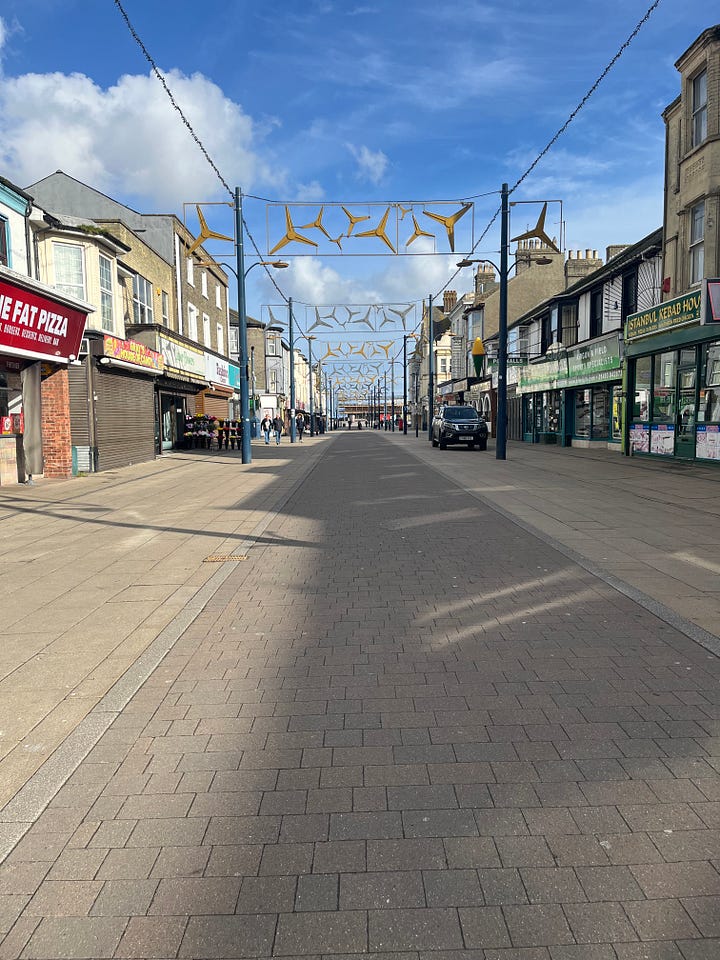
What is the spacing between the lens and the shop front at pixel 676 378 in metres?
16.8

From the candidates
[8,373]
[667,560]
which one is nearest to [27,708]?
[667,560]

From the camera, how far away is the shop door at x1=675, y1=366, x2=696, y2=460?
711 inches

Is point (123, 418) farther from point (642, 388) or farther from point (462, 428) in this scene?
point (642, 388)

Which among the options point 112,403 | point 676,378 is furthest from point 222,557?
point 676,378

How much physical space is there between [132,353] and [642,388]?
14.9 meters

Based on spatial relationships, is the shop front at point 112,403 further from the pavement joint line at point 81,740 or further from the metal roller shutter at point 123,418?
the pavement joint line at point 81,740

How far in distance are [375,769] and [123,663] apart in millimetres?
2086

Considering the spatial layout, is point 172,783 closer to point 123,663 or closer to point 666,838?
point 123,663

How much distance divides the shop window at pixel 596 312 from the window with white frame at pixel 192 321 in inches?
663

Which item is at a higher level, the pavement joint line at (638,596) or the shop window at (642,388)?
the shop window at (642,388)

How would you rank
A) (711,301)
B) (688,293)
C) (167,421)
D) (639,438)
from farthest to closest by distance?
(167,421)
(639,438)
(688,293)
(711,301)

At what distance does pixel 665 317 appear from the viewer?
18359mm

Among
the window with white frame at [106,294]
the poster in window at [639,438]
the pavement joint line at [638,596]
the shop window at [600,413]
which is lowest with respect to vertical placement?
the pavement joint line at [638,596]

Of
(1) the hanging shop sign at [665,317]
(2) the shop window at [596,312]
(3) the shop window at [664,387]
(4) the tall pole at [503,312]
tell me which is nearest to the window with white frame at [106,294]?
(4) the tall pole at [503,312]
